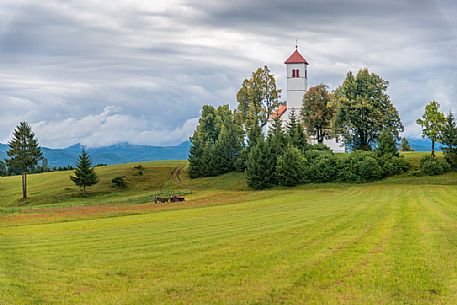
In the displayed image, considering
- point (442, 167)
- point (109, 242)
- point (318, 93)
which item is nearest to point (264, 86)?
point (318, 93)

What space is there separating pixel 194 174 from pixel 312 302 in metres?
94.6

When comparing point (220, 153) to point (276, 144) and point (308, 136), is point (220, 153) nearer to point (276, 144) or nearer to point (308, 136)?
point (308, 136)

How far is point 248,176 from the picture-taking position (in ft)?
283

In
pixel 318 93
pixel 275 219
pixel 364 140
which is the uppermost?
pixel 318 93

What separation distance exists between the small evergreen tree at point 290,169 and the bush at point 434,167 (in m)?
18.2

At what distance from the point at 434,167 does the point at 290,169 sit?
21.5 metres

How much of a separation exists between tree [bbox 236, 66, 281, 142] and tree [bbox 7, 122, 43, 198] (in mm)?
41205

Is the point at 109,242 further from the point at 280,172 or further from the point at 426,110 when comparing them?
the point at 426,110

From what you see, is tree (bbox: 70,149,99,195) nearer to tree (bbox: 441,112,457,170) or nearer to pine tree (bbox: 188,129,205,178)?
pine tree (bbox: 188,129,205,178)

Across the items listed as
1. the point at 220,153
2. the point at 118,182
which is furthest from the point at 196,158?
the point at 118,182

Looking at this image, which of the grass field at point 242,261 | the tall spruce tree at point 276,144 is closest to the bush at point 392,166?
the tall spruce tree at point 276,144

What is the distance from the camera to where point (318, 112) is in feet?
346

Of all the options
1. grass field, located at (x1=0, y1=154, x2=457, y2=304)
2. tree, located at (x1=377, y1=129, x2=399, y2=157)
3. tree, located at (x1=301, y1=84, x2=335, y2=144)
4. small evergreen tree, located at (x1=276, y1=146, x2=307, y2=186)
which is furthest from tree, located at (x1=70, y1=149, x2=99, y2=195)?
grass field, located at (x1=0, y1=154, x2=457, y2=304)

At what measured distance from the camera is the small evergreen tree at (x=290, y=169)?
82.7 metres
